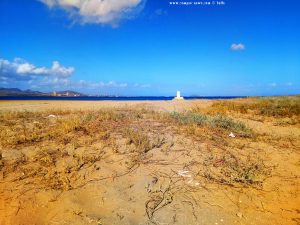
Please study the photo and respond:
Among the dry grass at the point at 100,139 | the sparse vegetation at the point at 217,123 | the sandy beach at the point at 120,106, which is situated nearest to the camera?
the dry grass at the point at 100,139

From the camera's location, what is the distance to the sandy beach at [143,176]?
3.78 meters

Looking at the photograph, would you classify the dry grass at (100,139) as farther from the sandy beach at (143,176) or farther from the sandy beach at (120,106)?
the sandy beach at (120,106)

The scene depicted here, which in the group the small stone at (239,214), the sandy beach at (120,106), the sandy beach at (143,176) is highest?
the sandy beach at (120,106)

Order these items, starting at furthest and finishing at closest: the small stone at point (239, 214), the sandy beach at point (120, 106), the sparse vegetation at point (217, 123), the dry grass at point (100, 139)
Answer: the sandy beach at point (120, 106) → the sparse vegetation at point (217, 123) → the dry grass at point (100, 139) → the small stone at point (239, 214)

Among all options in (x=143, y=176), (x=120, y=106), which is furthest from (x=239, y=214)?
(x=120, y=106)

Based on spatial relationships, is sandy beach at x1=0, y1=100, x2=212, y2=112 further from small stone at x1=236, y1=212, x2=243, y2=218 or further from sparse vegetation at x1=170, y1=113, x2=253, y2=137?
small stone at x1=236, y1=212, x2=243, y2=218

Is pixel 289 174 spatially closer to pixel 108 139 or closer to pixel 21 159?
pixel 108 139

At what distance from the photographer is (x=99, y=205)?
12.9ft

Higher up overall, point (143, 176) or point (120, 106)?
point (120, 106)

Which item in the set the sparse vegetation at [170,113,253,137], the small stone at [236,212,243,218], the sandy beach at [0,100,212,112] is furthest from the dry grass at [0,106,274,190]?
the sandy beach at [0,100,212,112]

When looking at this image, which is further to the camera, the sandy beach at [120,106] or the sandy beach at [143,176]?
the sandy beach at [120,106]

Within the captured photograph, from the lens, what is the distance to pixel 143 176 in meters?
4.64

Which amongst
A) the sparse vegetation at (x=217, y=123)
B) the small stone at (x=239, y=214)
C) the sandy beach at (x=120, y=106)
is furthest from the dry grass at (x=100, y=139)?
the sandy beach at (x=120, y=106)

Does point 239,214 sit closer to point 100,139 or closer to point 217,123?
point 100,139
